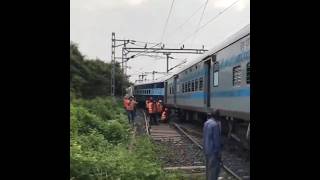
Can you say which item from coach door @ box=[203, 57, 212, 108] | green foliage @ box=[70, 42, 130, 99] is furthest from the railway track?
green foliage @ box=[70, 42, 130, 99]

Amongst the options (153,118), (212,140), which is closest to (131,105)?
(153,118)

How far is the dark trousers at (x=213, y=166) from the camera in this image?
8.85m

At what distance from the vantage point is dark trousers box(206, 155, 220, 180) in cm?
885

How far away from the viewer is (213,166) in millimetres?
9008

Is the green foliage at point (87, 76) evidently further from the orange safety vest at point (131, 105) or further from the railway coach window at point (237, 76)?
the railway coach window at point (237, 76)

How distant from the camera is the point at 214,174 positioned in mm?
9141

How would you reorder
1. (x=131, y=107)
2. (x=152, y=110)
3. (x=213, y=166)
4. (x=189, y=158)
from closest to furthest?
(x=213, y=166) < (x=189, y=158) < (x=131, y=107) < (x=152, y=110)

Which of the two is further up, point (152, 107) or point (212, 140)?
point (152, 107)

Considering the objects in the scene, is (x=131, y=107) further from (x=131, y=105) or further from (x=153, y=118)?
(x=153, y=118)

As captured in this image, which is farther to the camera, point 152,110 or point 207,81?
point 152,110
